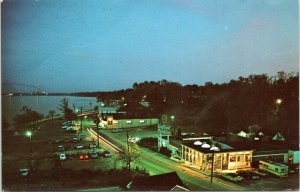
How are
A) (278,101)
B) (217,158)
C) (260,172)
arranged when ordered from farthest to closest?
(278,101), (217,158), (260,172)

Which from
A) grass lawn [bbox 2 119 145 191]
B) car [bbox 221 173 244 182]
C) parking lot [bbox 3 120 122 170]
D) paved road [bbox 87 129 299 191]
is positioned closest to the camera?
grass lawn [bbox 2 119 145 191]

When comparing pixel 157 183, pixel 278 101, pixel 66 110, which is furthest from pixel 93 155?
pixel 278 101

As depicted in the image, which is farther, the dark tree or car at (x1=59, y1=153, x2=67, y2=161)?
the dark tree

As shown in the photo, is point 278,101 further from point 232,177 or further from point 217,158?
point 232,177

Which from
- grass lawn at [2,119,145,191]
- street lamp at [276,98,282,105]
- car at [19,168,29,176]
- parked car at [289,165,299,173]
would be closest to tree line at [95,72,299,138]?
street lamp at [276,98,282,105]

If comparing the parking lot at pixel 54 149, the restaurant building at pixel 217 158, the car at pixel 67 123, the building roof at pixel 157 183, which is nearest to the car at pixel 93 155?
the parking lot at pixel 54 149

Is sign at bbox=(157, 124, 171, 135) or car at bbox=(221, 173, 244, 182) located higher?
sign at bbox=(157, 124, 171, 135)

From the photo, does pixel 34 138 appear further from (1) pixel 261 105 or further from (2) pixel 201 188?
(1) pixel 261 105

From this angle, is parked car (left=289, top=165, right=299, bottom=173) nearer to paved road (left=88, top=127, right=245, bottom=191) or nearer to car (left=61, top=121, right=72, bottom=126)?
paved road (left=88, top=127, right=245, bottom=191)

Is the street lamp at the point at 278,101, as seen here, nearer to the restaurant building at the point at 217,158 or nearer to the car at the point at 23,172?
the restaurant building at the point at 217,158
